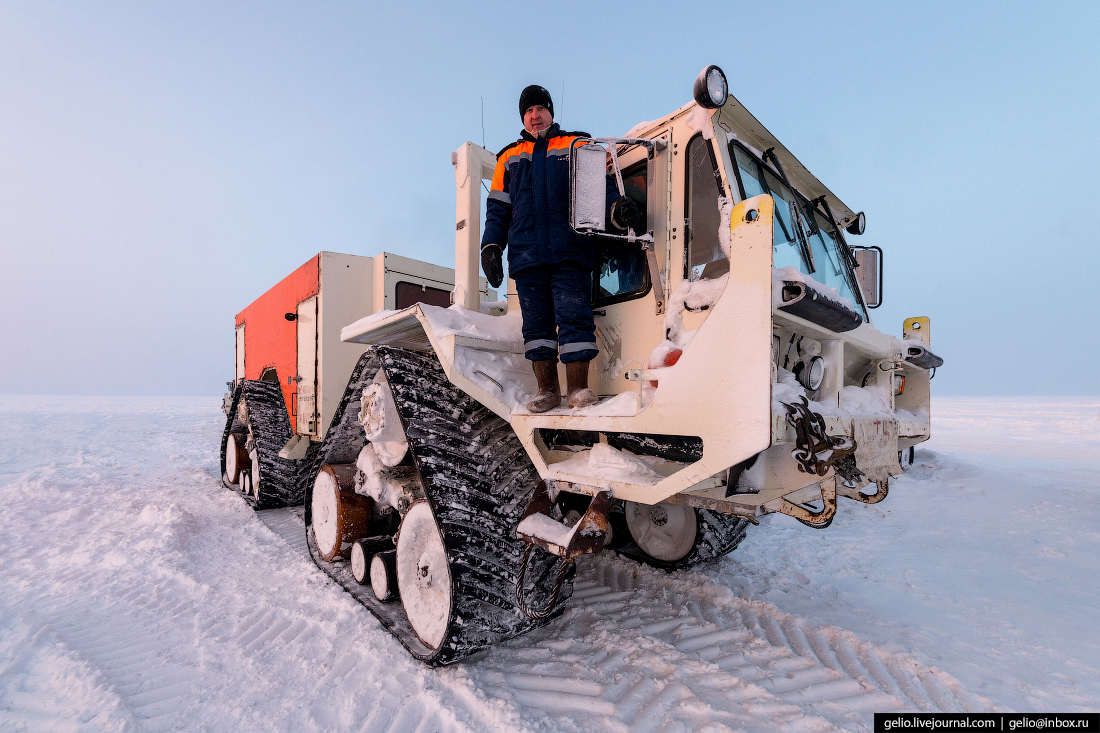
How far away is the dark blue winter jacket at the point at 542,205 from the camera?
2.32 meters

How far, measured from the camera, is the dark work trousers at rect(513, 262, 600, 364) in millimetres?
2271

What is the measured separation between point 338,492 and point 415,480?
74cm

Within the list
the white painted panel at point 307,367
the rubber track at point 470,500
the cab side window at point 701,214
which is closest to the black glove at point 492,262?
the rubber track at point 470,500

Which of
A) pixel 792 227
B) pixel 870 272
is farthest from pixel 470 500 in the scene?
pixel 870 272

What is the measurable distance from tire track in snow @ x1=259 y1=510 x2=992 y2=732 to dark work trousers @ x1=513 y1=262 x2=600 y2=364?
1.53 metres

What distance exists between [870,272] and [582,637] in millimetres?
3348

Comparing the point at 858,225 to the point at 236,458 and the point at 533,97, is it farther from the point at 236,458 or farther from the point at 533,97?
the point at 236,458

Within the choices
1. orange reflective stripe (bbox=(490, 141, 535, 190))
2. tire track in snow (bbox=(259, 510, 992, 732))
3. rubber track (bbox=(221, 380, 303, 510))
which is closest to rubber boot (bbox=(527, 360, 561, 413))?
orange reflective stripe (bbox=(490, 141, 535, 190))

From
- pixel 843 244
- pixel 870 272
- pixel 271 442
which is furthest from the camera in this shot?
pixel 271 442

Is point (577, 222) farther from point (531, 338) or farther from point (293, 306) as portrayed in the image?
point (293, 306)

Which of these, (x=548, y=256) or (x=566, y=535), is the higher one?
(x=548, y=256)

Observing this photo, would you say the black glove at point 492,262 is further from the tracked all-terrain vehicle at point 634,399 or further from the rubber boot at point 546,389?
the rubber boot at point 546,389

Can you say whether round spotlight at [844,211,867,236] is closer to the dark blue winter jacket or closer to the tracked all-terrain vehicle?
the tracked all-terrain vehicle

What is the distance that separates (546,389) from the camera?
2.38 metres
